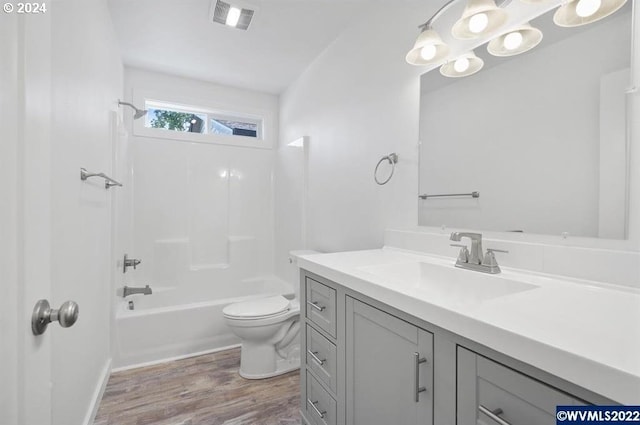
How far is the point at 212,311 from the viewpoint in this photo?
260 cm

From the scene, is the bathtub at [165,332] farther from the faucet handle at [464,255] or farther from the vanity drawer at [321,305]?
the faucet handle at [464,255]

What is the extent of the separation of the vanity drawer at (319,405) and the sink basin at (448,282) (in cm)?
60

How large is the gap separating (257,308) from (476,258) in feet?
5.11

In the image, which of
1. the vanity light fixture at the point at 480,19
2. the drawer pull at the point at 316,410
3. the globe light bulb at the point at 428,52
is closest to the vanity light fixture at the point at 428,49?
the globe light bulb at the point at 428,52

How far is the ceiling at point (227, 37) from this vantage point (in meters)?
2.07

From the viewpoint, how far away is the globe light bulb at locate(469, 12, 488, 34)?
1221 mm

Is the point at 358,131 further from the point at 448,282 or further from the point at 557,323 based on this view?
the point at 557,323

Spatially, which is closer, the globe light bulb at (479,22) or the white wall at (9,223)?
the white wall at (9,223)

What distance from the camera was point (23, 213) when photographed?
1.81 feet

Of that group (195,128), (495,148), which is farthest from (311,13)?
(195,128)

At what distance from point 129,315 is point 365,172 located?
208 centimetres

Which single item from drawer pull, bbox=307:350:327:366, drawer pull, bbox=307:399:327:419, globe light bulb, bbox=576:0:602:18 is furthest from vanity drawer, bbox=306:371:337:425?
globe light bulb, bbox=576:0:602:18

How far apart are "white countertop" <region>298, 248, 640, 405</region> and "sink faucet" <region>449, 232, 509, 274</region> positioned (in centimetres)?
5

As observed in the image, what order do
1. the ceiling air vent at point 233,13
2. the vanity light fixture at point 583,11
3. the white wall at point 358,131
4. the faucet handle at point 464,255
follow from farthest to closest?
the ceiling air vent at point 233,13
the white wall at point 358,131
the faucet handle at point 464,255
the vanity light fixture at point 583,11
